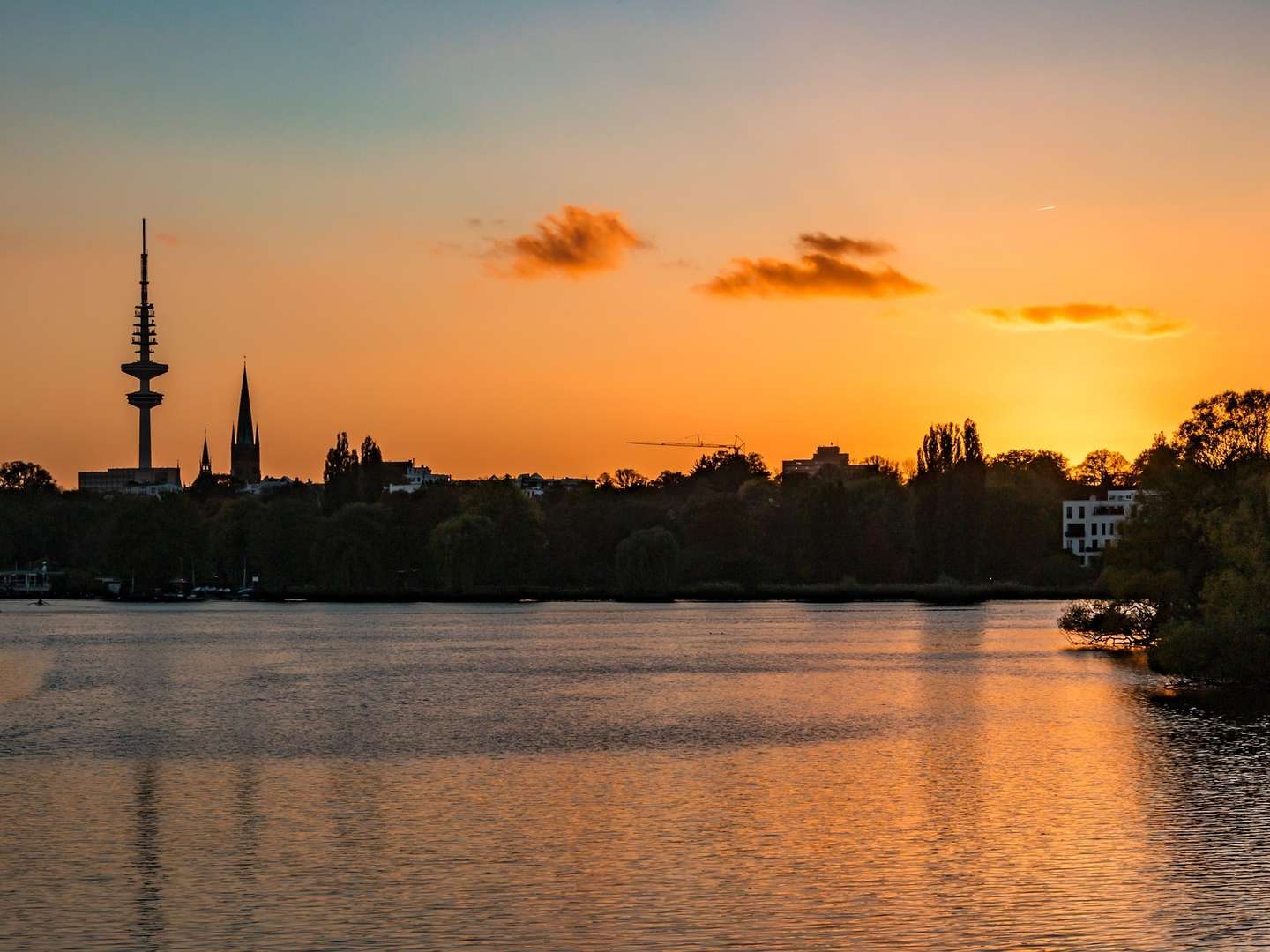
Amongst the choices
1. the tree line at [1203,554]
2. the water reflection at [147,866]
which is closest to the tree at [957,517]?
the tree line at [1203,554]

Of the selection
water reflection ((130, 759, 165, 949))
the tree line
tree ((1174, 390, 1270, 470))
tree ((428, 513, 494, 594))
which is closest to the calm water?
water reflection ((130, 759, 165, 949))

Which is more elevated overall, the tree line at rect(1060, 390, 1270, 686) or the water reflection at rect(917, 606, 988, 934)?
the tree line at rect(1060, 390, 1270, 686)

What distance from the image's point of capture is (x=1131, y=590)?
297ft

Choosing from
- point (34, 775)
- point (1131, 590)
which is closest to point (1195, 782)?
point (34, 775)

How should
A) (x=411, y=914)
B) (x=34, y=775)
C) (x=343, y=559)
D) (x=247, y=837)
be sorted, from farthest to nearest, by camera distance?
1. (x=343, y=559)
2. (x=34, y=775)
3. (x=247, y=837)
4. (x=411, y=914)

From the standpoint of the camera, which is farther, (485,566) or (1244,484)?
(485,566)

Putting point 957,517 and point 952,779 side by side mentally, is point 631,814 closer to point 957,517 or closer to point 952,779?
point 952,779

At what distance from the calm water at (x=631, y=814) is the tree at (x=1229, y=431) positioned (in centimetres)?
1434

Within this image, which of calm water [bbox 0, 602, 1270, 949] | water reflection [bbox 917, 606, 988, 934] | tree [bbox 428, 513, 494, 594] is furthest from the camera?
tree [bbox 428, 513, 494, 594]

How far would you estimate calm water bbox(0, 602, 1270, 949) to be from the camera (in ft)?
92.3

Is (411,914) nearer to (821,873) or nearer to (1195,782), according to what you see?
(821,873)

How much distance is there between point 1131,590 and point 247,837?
6531cm

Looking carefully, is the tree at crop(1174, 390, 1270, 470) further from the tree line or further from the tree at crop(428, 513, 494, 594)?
the tree at crop(428, 513, 494, 594)

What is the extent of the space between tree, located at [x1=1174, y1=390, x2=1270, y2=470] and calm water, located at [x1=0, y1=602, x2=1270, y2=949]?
14340 mm
